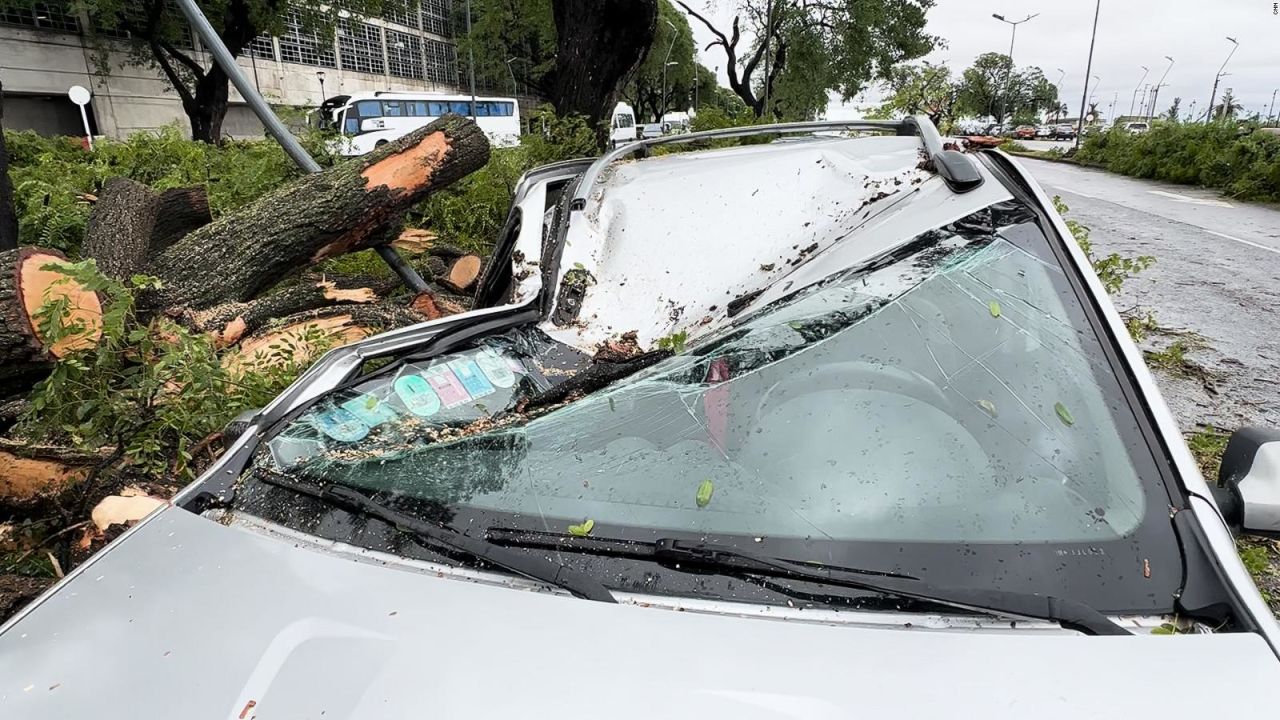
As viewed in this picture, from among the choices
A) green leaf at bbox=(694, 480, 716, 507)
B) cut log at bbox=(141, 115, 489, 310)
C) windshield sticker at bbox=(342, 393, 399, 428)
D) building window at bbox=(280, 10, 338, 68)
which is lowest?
green leaf at bbox=(694, 480, 716, 507)

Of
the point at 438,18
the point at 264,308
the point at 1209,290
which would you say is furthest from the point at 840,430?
the point at 438,18

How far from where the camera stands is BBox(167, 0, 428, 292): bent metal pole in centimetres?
468

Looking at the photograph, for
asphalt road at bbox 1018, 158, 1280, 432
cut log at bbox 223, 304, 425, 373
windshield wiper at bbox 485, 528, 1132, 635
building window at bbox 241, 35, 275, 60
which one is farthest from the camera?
building window at bbox 241, 35, 275, 60

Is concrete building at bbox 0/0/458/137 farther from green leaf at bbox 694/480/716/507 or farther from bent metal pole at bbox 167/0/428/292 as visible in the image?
green leaf at bbox 694/480/716/507

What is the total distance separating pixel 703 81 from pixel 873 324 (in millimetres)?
60321

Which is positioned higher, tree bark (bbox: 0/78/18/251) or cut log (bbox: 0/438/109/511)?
tree bark (bbox: 0/78/18/251)

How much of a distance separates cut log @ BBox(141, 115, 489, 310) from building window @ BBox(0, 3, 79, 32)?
1160 inches

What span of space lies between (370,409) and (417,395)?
0.43 ft

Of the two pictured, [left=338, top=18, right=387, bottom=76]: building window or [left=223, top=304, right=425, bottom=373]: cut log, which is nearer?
[left=223, top=304, right=425, bottom=373]: cut log

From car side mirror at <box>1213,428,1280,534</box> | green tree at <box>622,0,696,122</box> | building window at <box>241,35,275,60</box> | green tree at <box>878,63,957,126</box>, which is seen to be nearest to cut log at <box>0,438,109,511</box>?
car side mirror at <box>1213,428,1280,534</box>

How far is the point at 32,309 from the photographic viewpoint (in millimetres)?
2721

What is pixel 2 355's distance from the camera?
268 centimetres

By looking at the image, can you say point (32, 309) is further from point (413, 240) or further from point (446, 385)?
point (413, 240)

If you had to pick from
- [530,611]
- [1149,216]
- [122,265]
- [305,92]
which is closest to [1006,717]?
[530,611]
